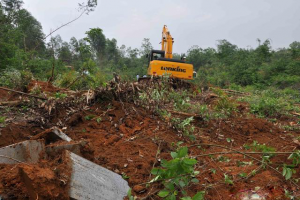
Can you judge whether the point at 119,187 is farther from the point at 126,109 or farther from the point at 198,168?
the point at 126,109

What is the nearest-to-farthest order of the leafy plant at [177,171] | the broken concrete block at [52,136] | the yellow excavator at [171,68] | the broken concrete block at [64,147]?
the leafy plant at [177,171]
the broken concrete block at [64,147]
the broken concrete block at [52,136]
the yellow excavator at [171,68]

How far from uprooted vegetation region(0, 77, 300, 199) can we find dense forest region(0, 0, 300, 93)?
101 centimetres

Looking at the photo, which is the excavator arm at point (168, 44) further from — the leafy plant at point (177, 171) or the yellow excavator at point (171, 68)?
the leafy plant at point (177, 171)

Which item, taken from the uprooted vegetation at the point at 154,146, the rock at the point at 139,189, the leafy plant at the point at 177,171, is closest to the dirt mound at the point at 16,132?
the uprooted vegetation at the point at 154,146

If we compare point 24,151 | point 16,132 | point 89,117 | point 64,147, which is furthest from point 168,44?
point 24,151

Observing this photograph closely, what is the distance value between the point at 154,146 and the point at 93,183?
4.42 feet

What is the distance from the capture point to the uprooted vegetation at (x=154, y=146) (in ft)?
6.02

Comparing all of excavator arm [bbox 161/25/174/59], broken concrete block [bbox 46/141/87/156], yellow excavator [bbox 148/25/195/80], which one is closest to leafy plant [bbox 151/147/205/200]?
broken concrete block [bbox 46/141/87/156]

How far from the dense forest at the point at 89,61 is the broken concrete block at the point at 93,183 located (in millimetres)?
2919

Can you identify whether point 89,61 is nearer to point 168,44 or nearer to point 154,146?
point 154,146

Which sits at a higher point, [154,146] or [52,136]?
[52,136]

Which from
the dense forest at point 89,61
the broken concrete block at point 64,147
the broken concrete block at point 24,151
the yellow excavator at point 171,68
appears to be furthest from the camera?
the yellow excavator at point 171,68

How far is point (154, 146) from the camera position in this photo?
321 centimetres

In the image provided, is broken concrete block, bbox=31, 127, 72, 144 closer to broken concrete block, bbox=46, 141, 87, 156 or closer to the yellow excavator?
broken concrete block, bbox=46, 141, 87, 156
